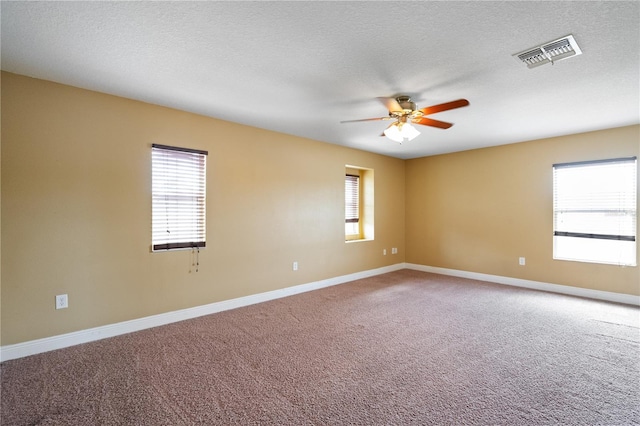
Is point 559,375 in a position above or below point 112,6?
below

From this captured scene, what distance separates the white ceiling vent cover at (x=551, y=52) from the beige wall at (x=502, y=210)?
3.00 m

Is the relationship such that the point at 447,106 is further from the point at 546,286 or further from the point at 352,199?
the point at 546,286

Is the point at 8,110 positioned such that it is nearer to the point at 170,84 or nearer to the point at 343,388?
the point at 170,84

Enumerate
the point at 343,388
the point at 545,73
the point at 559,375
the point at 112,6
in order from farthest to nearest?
the point at 545,73 < the point at 559,375 < the point at 343,388 < the point at 112,6

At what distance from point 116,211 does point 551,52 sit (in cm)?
407

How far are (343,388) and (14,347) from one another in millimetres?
2823

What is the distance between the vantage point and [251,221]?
13.6 feet

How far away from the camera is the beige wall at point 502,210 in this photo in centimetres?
433

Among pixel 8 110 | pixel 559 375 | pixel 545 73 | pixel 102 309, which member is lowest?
pixel 559 375

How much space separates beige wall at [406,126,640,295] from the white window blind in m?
1.32

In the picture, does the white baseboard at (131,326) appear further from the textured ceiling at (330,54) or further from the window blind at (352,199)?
the textured ceiling at (330,54)

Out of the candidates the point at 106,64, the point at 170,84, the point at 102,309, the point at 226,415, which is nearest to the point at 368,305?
the point at 226,415

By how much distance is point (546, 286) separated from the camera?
15.7 feet

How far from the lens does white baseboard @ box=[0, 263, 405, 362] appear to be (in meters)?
2.61
